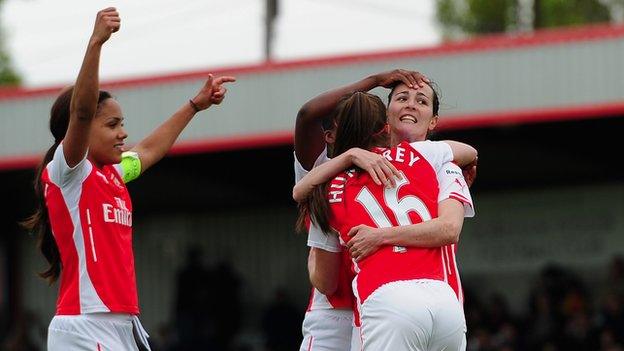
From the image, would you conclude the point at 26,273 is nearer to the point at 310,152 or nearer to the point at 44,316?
the point at 44,316

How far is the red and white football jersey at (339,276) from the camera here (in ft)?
20.0

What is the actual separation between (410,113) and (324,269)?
83cm

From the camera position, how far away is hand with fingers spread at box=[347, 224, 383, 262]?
5.61 meters

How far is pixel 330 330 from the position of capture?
6559mm

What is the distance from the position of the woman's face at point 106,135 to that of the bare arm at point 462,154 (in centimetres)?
155

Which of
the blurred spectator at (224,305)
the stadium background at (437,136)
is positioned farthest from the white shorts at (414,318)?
the blurred spectator at (224,305)

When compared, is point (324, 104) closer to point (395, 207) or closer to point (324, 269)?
point (324, 269)

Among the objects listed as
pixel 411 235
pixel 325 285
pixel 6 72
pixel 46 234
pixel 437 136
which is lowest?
pixel 6 72

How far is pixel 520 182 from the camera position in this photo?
64.6 ft

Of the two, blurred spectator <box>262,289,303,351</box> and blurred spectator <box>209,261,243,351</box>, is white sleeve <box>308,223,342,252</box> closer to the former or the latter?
blurred spectator <box>262,289,303,351</box>

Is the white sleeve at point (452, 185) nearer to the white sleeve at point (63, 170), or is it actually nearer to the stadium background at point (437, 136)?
the white sleeve at point (63, 170)

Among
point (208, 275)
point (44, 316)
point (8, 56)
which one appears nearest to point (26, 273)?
point (44, 316)

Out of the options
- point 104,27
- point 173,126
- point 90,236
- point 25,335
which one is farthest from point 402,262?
point 25,335

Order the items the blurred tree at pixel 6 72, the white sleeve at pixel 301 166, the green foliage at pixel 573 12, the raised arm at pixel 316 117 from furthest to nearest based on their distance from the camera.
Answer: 1. the blurred tree at pixel 6 72
2. the green foliage at pixel 573 12
3. the white sleeve at pixel 301 166
4. the raised arm at pixel 316 117
